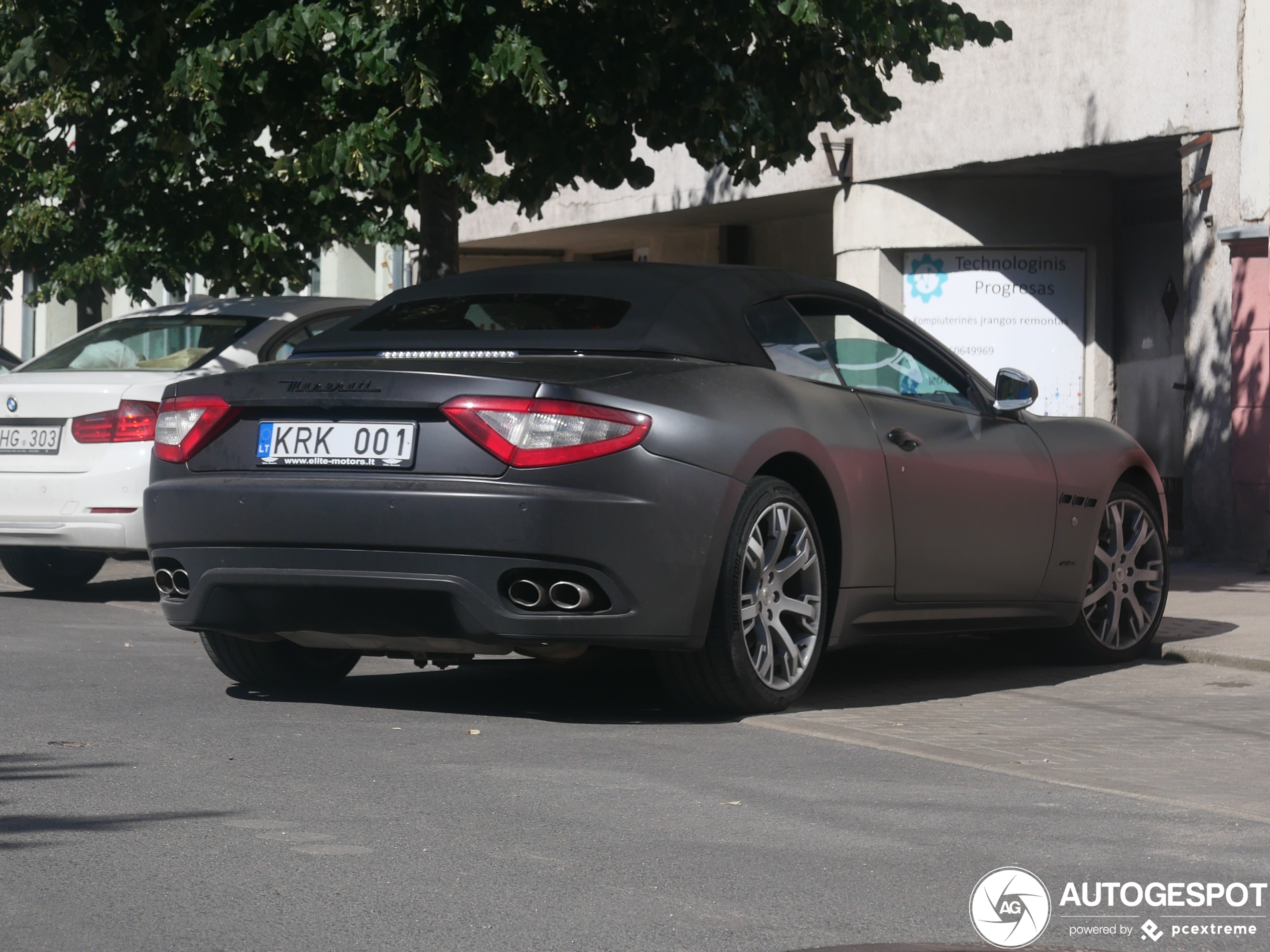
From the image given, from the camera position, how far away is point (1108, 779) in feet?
18.6

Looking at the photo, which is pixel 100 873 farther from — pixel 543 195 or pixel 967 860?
pixel 543 195

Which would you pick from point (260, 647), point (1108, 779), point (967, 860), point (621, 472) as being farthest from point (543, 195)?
point (967, 860)

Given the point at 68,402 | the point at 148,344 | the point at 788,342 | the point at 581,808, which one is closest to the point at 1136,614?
the point at 788,342

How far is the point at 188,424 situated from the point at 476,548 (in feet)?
3.90

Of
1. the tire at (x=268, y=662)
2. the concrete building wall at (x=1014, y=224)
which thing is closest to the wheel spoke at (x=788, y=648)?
the tire at (x=268, y=662)

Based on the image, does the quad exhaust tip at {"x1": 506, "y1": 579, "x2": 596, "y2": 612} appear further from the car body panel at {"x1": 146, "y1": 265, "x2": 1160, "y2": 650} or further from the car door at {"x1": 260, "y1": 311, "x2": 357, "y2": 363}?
the car door at {"x1": 260, "y1": 311, "x2": 357, "y2": 363}

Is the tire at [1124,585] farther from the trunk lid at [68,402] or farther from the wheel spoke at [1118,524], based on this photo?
the trunk lid at [68,402]

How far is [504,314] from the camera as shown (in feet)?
22.5

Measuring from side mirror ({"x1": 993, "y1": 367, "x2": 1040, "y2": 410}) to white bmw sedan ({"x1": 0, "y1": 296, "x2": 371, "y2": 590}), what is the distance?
3784 mm

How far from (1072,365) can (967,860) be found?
13.3 meters

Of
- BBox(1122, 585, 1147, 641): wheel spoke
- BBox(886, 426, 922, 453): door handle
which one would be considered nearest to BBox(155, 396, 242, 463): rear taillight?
BBox(886, 426, 922, 453): door handle

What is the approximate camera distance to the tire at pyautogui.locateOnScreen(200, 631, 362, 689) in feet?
23.2

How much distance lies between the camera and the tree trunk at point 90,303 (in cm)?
1853

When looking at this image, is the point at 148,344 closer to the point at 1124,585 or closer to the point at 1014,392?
the point at 1014,392
